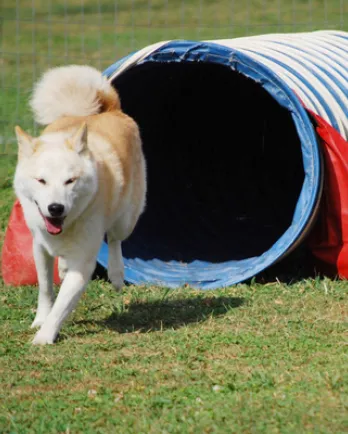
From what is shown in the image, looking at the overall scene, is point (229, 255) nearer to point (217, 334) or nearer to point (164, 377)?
point (217, 334)

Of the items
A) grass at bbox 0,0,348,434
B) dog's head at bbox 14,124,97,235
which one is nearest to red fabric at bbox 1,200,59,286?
grass at bbox 0,0,348,434

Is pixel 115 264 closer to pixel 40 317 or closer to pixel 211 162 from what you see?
pixel 40 317

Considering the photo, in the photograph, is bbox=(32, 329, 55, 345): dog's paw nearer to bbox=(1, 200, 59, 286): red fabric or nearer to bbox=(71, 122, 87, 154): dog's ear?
bbox=(71, 122, 87, 154): dog's ear

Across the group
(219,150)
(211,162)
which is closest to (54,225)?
(211,162)

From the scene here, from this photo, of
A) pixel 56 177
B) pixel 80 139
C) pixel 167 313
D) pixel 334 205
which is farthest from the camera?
pixel 334 205

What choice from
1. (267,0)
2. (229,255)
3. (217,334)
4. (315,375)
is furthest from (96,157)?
(267,0)

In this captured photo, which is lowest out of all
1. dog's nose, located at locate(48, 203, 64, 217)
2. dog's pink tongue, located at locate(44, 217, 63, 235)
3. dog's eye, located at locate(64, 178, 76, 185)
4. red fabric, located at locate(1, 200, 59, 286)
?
red fabric, located at locate(1, 200, 59, 286)

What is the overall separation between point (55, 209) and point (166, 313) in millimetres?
1268

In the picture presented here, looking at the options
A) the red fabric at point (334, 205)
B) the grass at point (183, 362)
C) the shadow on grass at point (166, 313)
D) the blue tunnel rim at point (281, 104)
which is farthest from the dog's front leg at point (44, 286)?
the red fabric at point (334, 205)

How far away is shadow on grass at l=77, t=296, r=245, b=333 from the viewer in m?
5.43

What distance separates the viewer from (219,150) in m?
8.09

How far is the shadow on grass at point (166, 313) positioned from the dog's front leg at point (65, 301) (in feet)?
1.40

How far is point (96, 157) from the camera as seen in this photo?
523 cm

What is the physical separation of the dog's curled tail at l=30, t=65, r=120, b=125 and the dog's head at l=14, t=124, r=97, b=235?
0.73 metres
